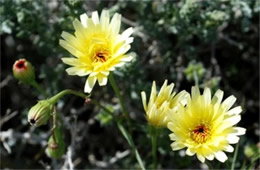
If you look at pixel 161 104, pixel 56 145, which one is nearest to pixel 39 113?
pixel 56 145

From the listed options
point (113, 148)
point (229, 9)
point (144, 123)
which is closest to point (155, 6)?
point (229, 9)

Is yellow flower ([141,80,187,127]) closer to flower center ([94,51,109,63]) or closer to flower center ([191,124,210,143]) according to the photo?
flower center ([191,124,210,143])

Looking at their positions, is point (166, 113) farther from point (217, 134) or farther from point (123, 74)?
point (123, 74)

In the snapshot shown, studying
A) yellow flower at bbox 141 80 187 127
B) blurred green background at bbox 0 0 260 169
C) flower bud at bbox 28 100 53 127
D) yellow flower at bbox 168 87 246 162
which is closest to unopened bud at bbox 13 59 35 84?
flower bud at bbox 28 100 53 127

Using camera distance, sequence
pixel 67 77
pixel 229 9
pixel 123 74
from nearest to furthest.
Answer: pixel 123 74
pixel 229 9
pixel 67 77

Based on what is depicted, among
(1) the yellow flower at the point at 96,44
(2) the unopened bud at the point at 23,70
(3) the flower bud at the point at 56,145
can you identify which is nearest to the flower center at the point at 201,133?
(1) the yellow flower at the point at 96,44

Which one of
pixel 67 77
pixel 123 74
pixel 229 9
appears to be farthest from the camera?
pixel 67 77
